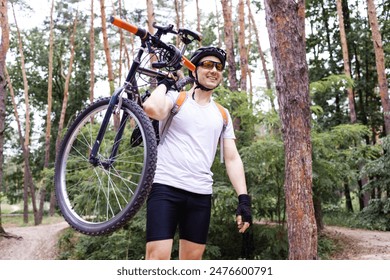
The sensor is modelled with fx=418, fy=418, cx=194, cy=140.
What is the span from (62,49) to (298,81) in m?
15.3

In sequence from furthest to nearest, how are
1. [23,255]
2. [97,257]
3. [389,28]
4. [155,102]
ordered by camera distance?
[389,28] → [23,255] → [97,257] → [155,102]

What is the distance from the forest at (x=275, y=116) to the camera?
12.1 feet

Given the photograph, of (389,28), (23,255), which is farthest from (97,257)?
(389,28)

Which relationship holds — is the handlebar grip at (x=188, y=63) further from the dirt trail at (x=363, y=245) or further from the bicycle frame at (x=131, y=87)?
the dirt trail at (x=363, y=245)

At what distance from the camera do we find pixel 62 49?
17.2 metres

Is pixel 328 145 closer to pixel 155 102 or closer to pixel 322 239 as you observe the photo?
pixel 322 239

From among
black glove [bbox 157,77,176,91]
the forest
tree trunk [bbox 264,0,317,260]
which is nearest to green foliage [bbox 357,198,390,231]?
the forest

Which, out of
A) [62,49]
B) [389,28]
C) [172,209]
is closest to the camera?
[172,209]

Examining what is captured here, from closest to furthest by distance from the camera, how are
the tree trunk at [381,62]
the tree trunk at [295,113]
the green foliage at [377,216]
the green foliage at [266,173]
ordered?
1. the tree trunk at [295,113]
2. the green foliage at [266,173]
3. the green foliage at [377,216]
4. the tree trunk at [381,62]

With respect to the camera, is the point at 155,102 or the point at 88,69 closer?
the point at 155,102

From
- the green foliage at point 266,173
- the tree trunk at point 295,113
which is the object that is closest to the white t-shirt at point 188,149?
the tree trunk at point 295,113

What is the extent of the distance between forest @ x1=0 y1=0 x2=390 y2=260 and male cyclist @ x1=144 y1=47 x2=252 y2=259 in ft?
5.16

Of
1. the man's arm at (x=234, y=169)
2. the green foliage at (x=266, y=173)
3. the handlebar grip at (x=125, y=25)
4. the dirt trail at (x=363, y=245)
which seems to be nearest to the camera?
the handlebar grip at (x=125, y=25)

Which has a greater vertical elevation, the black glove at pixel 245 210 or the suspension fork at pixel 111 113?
the suspension fork at pixel 111 113
